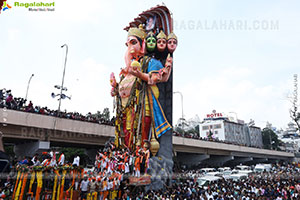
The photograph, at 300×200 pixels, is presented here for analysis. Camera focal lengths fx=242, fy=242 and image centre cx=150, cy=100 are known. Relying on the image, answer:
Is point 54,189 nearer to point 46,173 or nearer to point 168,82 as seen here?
point 46,173

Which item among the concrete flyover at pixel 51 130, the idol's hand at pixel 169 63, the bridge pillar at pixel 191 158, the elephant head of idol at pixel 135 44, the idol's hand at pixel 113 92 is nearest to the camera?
the idol's hand at pixel 169 63

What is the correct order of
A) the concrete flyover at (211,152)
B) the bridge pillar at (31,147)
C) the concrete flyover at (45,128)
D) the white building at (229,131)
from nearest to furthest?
the concrete flyover at (45,128) < the bridge pillar at (31,147) < the concrete flyover at (211,152) < the white building at (229,131)

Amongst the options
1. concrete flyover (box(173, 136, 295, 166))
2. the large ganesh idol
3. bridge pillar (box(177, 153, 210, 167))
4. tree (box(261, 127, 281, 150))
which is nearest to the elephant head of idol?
the large ganesh idol

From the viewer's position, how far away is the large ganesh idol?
17562 mm

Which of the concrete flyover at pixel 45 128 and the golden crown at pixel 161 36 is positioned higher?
the golden crown at pixel 161 36

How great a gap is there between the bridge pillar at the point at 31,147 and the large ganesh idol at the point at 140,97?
675cm

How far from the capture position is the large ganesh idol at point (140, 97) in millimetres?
17562

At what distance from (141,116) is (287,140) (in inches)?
4754

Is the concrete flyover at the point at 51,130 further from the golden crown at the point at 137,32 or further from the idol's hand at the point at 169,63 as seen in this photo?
the idol's hand at the point at 169,63

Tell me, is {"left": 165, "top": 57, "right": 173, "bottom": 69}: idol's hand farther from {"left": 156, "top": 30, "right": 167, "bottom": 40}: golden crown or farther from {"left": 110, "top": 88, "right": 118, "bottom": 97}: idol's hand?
{"left": 110, "top": 88, "right": 118, "bottom": 97}: idol's hand

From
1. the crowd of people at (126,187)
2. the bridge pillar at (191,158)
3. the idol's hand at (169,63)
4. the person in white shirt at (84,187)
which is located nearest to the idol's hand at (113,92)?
the crowd of people at (126,187)

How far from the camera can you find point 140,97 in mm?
18344

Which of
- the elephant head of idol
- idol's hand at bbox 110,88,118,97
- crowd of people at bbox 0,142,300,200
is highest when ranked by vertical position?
the elephant head of idol

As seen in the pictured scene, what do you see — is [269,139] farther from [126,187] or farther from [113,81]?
[126,187]
